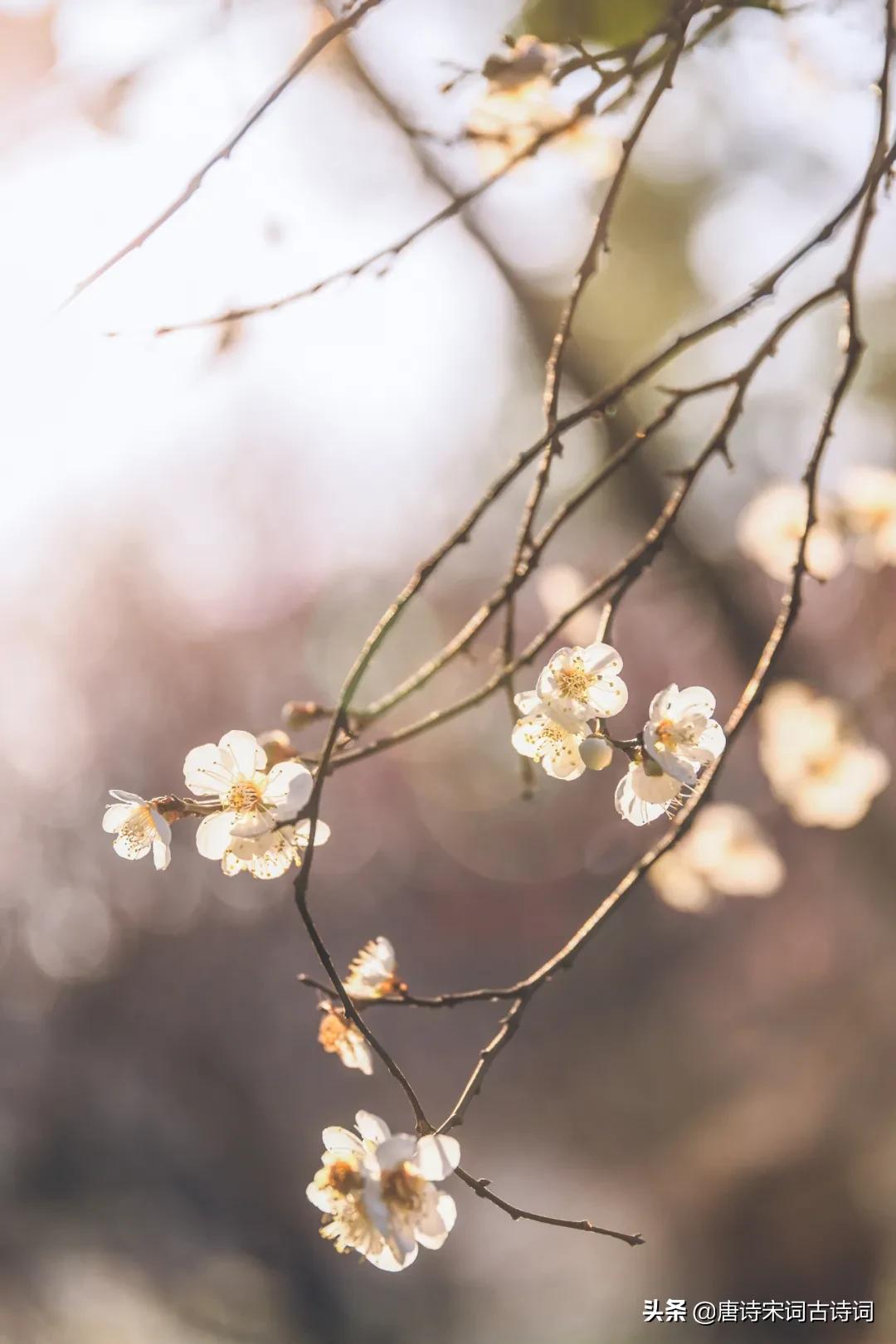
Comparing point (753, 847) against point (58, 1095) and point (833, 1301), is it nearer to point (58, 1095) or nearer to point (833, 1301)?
point (833, 1301)

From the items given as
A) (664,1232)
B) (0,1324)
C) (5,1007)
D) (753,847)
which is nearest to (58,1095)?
(5,1007)

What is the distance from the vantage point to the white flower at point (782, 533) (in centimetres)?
134

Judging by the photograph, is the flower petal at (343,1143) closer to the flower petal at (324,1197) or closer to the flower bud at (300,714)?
the flower petal at (324,1197)

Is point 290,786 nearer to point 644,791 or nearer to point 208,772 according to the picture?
point 208,772

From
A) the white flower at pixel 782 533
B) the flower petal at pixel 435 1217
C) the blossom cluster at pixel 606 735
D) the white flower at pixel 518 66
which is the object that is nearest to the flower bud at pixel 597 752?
the blossom cluster at pixel 606 735

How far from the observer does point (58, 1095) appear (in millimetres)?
6922

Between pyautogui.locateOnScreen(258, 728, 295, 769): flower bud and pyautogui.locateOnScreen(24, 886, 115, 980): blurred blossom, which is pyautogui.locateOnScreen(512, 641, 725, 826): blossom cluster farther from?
pyautogui.locateOnScreen(24, 886, 115, 980): blurred blossom

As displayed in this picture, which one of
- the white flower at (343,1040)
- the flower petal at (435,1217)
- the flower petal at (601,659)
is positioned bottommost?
the flower petal at (435,1217)

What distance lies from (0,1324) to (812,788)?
4.42 metres

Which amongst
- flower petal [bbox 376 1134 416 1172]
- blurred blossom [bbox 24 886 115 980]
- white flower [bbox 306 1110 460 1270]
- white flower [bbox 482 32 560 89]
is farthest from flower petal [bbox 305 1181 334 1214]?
blurred blossom [bbox 24 886 115 980]

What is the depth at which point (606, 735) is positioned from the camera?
717 millimetres

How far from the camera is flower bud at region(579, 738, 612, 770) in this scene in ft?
2.29

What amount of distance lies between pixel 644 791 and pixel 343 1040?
1.00 feet

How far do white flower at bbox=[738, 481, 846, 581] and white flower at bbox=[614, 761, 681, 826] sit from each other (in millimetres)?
713
